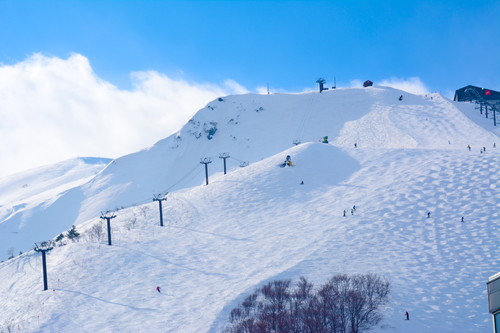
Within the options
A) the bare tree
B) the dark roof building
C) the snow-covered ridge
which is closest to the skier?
the snow-covered ridge

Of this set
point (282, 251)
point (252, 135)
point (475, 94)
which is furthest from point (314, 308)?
point (475, 94)

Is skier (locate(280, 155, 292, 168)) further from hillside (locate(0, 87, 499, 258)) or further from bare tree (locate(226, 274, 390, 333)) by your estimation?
bare tree (locate(226, 274, 390, 333))

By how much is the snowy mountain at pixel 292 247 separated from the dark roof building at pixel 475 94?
897 inches

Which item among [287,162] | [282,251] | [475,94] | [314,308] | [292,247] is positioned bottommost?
[314,308]

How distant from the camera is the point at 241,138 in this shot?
85938 mm

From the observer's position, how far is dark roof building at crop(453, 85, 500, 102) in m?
81.9

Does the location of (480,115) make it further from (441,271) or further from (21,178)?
(21,178)

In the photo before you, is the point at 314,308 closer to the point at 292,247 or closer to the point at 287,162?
the point at 292,247

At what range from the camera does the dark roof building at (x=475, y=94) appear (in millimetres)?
81869

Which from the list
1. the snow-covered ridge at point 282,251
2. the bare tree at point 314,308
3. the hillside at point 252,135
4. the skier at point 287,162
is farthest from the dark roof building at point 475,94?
the bare tree at point 314,308

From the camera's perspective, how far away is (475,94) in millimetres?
84625

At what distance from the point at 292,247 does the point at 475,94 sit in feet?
230

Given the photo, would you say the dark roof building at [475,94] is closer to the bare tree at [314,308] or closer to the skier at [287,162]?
the skier at [287,162]

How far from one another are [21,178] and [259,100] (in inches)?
5189
